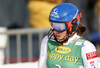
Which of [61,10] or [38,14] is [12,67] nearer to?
[61,10]

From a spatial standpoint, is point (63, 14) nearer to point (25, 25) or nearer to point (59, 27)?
point (59, 27)

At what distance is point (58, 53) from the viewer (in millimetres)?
3090

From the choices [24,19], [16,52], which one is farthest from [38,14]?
[16,52]

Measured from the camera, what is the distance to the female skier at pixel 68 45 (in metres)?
2.93

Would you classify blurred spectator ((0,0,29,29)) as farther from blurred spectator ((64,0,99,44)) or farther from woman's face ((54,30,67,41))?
woman's face ((54,30,67,41))

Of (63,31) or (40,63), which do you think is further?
(40,63)

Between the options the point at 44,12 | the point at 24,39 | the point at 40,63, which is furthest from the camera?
the point at 44,12

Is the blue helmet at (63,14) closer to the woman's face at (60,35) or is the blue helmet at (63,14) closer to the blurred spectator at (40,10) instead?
the woman's face at (60,35)

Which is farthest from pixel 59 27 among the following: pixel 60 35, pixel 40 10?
pixel 40 10

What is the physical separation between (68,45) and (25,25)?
5825 mm

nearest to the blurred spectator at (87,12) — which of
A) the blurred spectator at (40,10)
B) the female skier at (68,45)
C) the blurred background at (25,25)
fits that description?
the blurred background at (25,25)

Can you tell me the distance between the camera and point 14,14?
8734 millimetres

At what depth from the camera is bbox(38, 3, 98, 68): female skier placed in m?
2.93

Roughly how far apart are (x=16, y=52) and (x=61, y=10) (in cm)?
440
